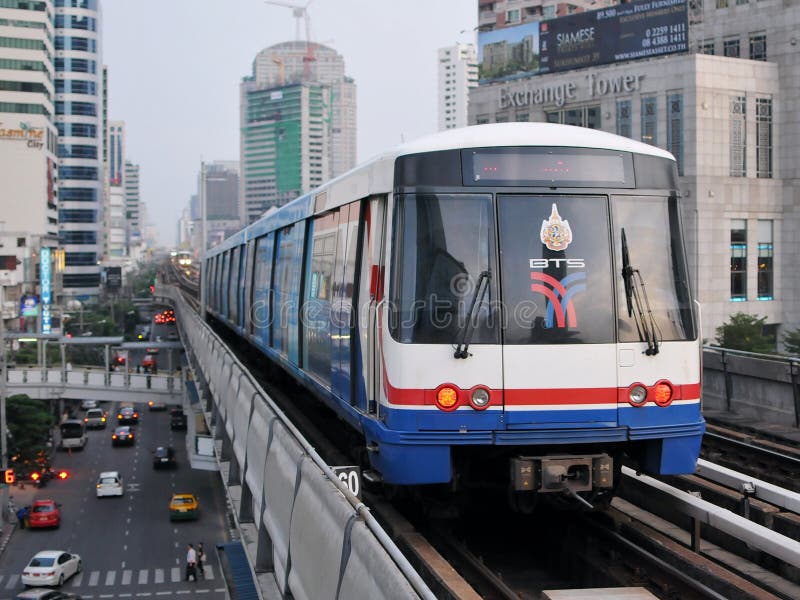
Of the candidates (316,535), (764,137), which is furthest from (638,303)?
(764,137)

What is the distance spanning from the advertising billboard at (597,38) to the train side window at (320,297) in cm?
4751

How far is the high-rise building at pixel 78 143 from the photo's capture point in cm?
12656

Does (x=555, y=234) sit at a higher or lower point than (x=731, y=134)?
lower

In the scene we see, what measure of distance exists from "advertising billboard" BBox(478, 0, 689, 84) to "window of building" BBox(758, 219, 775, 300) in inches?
400

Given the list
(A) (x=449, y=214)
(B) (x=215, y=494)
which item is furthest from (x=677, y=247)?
(B) (x=215, y=494)

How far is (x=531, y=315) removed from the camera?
8.26 metres

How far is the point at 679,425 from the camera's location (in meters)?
8.39

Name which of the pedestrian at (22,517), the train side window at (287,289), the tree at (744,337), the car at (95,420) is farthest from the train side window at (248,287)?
the car at (95,420)

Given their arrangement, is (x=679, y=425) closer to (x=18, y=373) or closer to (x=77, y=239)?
(x=18, y=373)

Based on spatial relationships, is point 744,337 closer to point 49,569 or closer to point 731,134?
point 731,134

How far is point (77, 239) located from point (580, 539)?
12449 centimetres

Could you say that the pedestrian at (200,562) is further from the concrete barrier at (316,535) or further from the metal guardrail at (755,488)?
the concrete barrier at (316,535)

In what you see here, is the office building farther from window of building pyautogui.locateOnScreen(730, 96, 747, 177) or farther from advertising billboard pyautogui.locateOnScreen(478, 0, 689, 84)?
advertising billboard pyautogui.locateOnScreen(478, 0, 689, 84)

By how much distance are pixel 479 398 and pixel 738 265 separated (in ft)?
159
